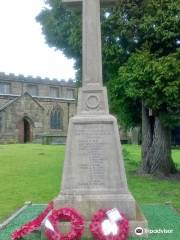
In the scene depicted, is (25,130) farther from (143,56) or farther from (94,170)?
(94,170)

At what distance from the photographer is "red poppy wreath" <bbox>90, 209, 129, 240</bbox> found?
651 cm

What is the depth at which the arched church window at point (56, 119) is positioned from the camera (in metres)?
60.7

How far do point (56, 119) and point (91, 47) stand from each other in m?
53.4

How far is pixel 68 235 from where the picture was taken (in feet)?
21.5

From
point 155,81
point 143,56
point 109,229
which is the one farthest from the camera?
point 143,56

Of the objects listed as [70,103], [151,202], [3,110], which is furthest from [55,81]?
[151,202]

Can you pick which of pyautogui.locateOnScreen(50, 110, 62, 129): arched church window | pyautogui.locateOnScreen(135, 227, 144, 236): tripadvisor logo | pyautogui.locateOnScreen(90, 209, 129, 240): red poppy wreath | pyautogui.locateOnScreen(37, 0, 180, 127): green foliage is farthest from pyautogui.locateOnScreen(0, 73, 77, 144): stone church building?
pyautogui.locateOnScreen(90, 209, 129, 240): red poppy wreath

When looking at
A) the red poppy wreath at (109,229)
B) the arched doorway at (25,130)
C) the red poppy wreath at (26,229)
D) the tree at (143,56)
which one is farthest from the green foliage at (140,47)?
the arched doorway at (25,130)

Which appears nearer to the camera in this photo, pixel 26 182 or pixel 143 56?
pixel 143 56

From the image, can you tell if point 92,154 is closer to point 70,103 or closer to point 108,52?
point 108,52

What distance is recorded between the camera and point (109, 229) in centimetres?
659

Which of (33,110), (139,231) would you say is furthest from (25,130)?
(139,231)

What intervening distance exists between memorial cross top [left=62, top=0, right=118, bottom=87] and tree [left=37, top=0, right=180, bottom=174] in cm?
552

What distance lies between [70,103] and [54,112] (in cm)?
324
